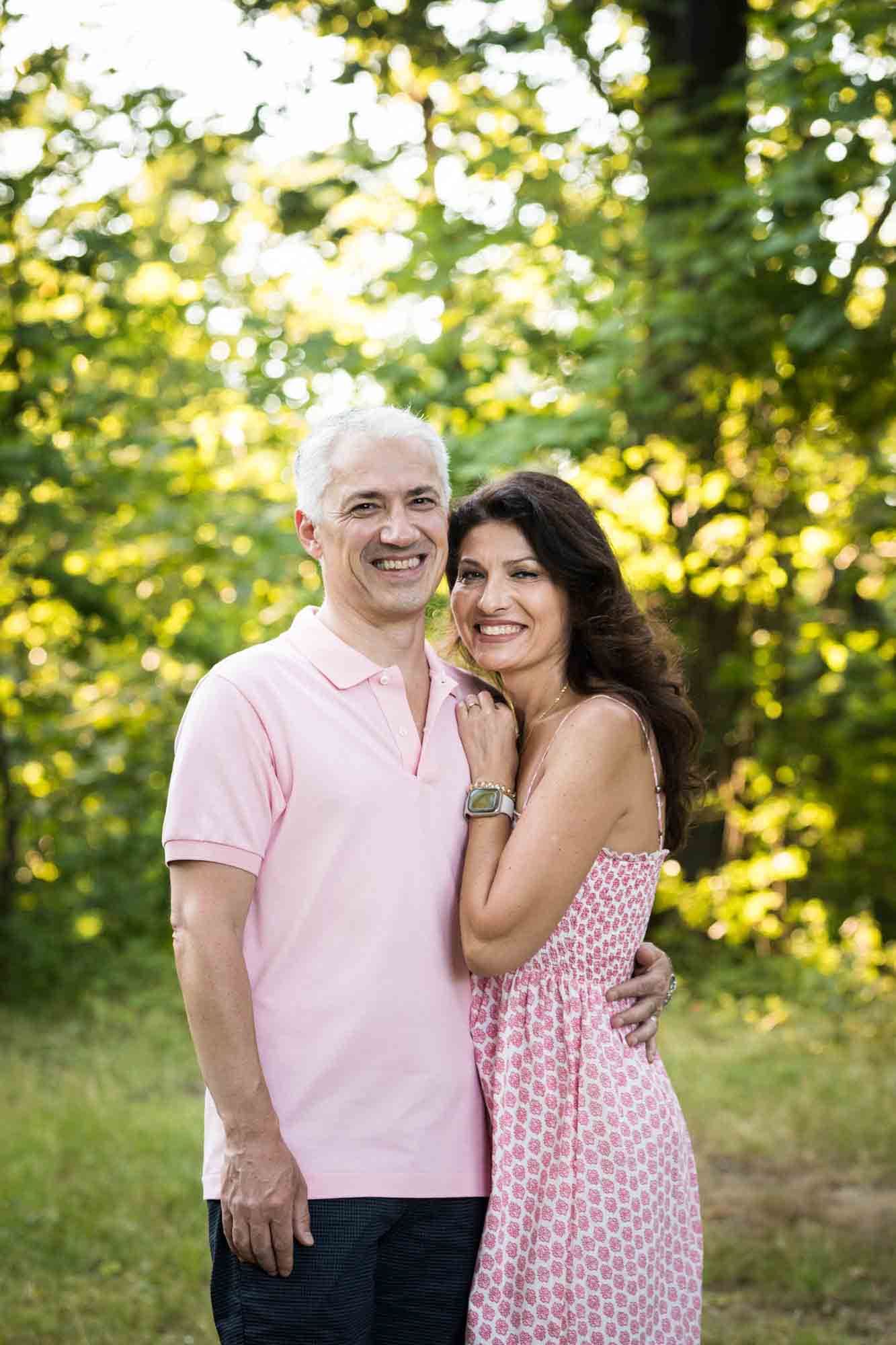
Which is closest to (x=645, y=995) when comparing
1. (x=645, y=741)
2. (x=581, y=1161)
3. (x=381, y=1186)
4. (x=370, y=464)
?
(x=581, y=1161)

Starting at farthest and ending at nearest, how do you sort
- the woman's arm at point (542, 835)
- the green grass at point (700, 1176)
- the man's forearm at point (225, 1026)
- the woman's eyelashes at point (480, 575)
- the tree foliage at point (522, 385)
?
the tree foliage at point (522, 385) → the green grass at point (700, 1176) → the woman's eyelashes at point (480, 575) → the woman's arm at point (542, 835) → the man's forearm at point (225, 1026)

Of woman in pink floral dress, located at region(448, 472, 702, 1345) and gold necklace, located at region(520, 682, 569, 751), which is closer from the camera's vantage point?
woman in pink floral dress, located at region(448, 472, 702, 1345)

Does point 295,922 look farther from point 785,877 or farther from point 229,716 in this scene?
point 785,877

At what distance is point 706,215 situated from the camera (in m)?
6.00

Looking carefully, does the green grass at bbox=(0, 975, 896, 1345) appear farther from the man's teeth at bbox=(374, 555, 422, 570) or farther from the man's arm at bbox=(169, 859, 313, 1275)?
the man's teeth at bbox=(374, 555, 422, 570)

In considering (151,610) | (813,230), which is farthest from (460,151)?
(151,610)

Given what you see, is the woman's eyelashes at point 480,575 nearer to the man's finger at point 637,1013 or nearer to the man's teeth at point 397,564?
the man's teeth at point 397,564

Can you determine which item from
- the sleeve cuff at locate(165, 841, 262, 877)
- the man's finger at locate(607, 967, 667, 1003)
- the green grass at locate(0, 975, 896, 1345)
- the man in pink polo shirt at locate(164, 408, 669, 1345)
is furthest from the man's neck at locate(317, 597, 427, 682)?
the green grass at locate(0, 975, 896, 1345)

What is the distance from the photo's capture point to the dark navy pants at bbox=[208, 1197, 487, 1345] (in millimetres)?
2027

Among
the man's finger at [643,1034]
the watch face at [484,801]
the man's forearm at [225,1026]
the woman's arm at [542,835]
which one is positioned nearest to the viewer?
the man's forearm at [225,1026]

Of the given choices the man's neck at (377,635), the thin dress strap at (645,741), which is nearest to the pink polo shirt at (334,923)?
the man's neck at (377,635)

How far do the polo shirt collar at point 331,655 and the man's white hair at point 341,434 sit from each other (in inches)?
7.7

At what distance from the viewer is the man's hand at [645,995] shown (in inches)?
93.0

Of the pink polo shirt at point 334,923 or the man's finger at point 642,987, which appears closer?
the pink polo shirt at point 334,923
